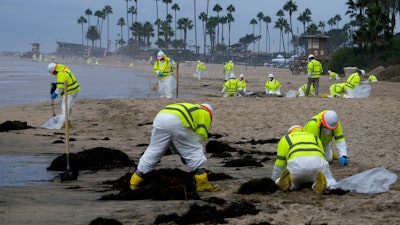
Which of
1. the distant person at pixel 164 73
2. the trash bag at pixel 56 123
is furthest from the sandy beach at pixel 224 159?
the distant person at pixel 164 73

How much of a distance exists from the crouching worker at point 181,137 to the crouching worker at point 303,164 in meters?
0.97

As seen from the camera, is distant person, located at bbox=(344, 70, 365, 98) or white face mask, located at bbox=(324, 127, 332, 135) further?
distant person, located at bbox=(344, 70, 365, 98)

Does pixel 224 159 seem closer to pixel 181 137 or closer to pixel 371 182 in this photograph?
pixel 181 137

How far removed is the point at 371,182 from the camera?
8.41 metres

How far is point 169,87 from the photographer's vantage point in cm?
2431

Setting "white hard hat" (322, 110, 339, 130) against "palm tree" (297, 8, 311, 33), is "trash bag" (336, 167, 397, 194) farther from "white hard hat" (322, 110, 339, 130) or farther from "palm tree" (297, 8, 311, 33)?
"palm tree" (297, 8, 311, 33)

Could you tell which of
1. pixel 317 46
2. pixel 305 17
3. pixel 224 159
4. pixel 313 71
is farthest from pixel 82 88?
pixel 305 17

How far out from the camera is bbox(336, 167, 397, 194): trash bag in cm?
834

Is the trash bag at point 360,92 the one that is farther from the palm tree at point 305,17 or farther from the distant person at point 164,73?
the palm tree at point 305,17

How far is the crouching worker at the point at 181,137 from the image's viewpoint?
8344mm

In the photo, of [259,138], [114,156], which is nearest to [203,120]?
[114,156]

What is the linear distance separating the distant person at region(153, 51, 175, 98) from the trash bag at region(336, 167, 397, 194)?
1577 cm

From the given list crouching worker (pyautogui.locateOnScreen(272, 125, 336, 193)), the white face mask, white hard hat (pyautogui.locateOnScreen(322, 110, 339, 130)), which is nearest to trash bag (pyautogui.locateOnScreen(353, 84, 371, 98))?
the white face mask

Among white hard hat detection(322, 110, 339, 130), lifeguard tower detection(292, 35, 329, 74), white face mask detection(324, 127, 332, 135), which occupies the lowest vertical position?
white face mask detection(324, 127, 332, 135)
